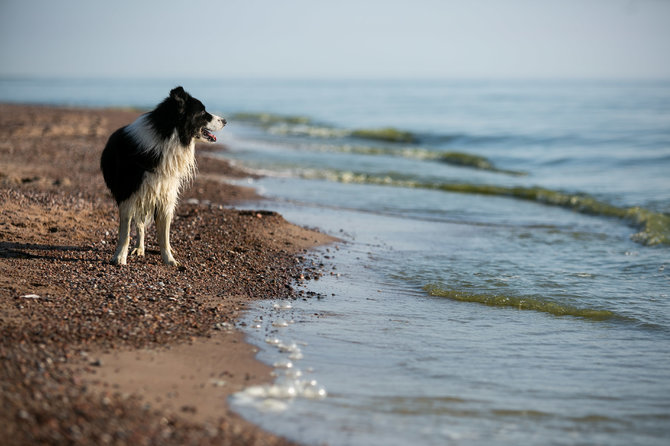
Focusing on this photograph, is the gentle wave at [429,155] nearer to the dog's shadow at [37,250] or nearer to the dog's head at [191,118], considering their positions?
the dog's head at [191,118]

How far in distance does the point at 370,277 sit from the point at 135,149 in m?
3.20

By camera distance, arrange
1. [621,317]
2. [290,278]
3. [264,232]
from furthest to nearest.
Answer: [264,232], [290,278], [621,317]

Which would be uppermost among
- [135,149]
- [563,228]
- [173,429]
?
[135,149]

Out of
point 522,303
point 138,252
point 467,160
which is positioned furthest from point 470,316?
point 467,160

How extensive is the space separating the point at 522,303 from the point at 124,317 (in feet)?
13.9

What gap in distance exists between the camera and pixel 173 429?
12.5 feet

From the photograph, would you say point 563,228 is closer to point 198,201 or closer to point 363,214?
point 363,214

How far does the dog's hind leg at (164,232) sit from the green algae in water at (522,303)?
3055 millimetres

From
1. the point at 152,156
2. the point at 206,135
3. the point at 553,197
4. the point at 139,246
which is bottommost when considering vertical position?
the point at 139,246

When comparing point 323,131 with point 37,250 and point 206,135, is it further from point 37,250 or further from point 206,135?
point 37,250

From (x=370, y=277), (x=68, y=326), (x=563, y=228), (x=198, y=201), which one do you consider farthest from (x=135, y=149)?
(x=563, y=228)

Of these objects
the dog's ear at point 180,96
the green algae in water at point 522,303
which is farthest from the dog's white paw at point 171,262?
the green algae in water at point 522,303

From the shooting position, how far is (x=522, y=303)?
23.4ft

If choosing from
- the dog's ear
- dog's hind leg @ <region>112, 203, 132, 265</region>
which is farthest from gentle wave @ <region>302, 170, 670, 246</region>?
dog's hind leg @ <region>112, 203, 132, 265</region>
